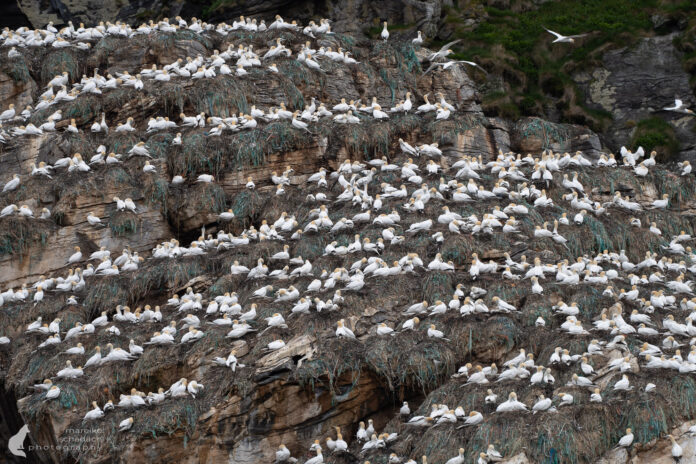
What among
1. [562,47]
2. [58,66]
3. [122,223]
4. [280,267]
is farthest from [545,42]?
[122,223]

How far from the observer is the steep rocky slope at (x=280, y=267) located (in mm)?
14023

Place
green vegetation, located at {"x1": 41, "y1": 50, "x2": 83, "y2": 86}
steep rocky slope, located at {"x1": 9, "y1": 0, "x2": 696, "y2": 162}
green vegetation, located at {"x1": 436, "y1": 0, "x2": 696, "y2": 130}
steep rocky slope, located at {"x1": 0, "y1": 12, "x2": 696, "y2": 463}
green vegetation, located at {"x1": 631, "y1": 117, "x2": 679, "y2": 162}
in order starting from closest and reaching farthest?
steep rocky slope, located at {"x1": 0, "y1": 12, "x2": 696, "y2": 463} → green vegetation, located at {"x1": 41, "y1": 50, "x2": 83, "y2": 86} → green vegetation, located at {"x1": 631, "y1": 117, "x2": 679, "y2": 162} → steep rocky slope, located at {"x1": 9, "y1": 0, "x2": 696, "y2": 162} → green vegetation, located at {"x1": 436, "y1": 0, "x2": 696, "y2": 130}

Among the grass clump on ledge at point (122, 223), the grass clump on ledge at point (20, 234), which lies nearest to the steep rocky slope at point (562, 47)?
the grass clump on ledge at point (122, 223)

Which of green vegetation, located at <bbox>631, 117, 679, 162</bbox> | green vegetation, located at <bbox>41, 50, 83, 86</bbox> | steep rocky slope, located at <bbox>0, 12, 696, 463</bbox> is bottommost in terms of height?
green vegetation, located at <bbox>631, 117, 679, 162</bbox>

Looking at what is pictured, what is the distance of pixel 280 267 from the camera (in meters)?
18.4

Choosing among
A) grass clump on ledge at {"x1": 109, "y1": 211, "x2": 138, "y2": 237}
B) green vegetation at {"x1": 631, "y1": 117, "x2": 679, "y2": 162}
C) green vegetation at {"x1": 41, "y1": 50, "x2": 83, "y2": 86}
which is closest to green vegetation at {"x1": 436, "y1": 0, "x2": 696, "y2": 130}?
green vegetation at {"x1": 631, "y1": 117, "x2": 679, "y2": 162}

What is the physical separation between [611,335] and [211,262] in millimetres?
8507

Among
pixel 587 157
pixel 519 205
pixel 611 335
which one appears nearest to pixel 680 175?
pixel 587 157

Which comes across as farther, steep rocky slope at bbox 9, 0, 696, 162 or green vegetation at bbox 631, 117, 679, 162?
steep rocky slope at bbox 9, 0, 696, 162

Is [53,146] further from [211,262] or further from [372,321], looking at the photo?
[372,321]

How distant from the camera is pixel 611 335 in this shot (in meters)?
14.7

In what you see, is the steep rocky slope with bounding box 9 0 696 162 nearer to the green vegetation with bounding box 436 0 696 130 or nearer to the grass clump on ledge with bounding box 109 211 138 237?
the green vegetation with bounding box 436 0 696 130

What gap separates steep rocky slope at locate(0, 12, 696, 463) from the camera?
14.0 metres

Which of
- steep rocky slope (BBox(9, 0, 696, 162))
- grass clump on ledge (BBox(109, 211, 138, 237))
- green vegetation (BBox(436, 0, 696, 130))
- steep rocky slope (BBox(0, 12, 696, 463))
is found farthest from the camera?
green vegetation (BBox(436, 0, 696, 130))
